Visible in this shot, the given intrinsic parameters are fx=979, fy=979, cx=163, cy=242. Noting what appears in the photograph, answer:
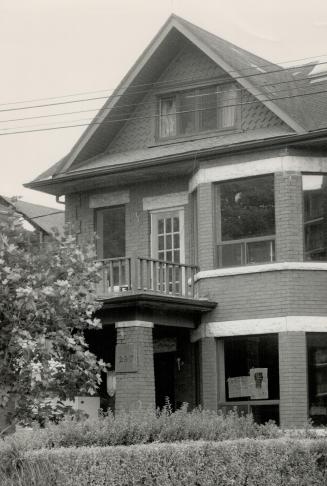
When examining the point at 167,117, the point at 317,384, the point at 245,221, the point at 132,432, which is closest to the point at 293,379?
the point at 317,384

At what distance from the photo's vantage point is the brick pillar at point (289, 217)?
19094mm

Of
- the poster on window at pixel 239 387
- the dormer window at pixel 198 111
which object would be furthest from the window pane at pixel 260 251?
the dormer window at pixel 198 111

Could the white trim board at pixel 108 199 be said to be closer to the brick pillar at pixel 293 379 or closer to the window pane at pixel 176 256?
the window pane at pixel 176 256

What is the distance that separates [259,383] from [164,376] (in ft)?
9.26

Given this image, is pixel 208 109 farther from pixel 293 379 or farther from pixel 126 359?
pixel 293 379

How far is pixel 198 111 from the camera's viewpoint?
21234mm

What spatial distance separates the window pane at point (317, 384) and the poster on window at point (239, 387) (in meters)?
1.32

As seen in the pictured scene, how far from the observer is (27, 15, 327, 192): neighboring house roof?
20.0 m

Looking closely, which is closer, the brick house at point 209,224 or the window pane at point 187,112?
the brick house at point 209,224

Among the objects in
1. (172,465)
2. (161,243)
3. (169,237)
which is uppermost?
(169,237)

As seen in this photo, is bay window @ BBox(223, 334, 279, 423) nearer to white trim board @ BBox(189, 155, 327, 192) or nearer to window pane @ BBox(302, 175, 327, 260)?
window pane @ BBox(302, 175, 327, 260)

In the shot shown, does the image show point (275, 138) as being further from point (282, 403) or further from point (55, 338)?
point (55, 338)

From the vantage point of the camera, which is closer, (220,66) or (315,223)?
(315,223)

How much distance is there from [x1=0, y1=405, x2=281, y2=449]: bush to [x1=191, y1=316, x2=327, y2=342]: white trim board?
15.6 ft
